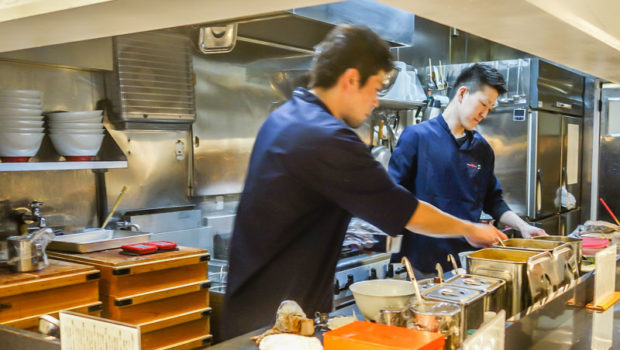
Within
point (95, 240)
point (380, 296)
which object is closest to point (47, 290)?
point (95, 240)

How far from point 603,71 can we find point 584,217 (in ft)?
16.3

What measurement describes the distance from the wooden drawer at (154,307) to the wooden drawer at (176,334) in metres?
0.09

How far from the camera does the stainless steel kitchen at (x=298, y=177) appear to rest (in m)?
1.43

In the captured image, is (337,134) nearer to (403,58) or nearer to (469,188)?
(469,188)

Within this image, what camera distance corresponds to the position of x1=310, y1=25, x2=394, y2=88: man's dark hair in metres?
1.93

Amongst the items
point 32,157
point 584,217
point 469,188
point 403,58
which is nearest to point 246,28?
point 32,157

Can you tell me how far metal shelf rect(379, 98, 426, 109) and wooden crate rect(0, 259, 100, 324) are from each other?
2742mm

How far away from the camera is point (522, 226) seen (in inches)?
110

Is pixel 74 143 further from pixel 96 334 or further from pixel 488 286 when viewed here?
pixel 488 286

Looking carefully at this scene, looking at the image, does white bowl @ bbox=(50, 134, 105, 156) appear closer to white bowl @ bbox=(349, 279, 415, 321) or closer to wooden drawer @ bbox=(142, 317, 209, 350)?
wooden drawer @ bbox=(142, 317, 209, 350)

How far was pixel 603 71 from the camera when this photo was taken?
96.3 inches

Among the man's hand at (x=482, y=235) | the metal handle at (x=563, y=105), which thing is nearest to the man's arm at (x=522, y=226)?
the man's hand at (x=482, y=235)

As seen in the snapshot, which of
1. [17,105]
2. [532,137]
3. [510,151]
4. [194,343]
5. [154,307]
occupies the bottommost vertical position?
[194,343]

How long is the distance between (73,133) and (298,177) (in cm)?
211
